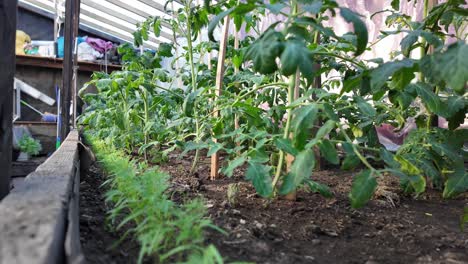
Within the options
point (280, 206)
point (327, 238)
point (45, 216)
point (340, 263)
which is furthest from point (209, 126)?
point (45, 216)

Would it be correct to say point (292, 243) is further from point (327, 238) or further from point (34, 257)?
point (34, 257)

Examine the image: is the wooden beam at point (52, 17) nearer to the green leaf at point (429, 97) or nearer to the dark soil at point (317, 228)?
the dark soil at point (317, 228)

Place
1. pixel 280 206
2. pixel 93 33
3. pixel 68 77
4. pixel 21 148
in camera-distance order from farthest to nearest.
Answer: pixel 93 33, pixel 21 148, pixel 68 77, pixel 280 206

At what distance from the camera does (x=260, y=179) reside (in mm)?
1325

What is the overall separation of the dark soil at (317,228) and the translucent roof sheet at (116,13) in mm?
8062

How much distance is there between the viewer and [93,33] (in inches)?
488

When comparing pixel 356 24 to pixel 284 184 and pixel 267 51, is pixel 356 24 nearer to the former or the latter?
pixel 267 51

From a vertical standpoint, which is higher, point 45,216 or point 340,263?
point 45,216

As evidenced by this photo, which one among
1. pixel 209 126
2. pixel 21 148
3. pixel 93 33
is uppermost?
pixel 93 33

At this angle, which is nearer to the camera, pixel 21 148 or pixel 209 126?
pixel 209 126

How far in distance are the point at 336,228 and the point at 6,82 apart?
1164 mm

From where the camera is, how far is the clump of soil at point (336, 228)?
4.03ft

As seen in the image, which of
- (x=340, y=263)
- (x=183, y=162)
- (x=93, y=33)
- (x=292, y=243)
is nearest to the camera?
(x=340, y=263)

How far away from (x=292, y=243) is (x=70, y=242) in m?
0.71
